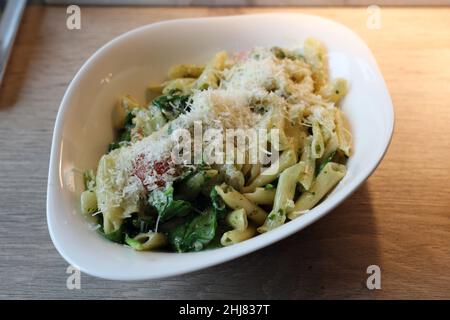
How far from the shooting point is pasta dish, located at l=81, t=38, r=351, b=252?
145cm

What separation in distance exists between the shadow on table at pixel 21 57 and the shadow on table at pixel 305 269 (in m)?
1.24

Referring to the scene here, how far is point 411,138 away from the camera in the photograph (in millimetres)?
1907

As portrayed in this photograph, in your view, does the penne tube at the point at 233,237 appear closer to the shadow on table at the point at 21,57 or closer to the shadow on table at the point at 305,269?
the shadow on table at the point at 305,269

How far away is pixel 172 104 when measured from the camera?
1722mm

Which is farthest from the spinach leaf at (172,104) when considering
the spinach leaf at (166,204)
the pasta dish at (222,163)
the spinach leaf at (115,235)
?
the spinach leaf at (115,235)

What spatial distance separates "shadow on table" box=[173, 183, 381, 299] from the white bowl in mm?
181

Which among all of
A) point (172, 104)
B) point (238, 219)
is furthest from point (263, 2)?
point (238, 219)

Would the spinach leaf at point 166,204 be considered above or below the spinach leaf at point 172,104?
below

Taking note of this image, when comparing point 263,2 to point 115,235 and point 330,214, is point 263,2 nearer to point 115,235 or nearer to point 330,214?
point 330,214

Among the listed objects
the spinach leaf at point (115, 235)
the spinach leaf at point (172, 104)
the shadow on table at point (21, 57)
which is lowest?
the spinach leaf at point (115, 235)

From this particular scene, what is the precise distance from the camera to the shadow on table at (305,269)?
148cm

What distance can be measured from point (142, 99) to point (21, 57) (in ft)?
2.64

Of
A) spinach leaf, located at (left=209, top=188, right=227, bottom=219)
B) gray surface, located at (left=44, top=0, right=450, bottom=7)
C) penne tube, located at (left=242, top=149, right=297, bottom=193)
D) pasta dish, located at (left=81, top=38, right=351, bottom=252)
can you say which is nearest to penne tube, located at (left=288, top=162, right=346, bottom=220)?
pasta dish, located at (left=81, top=38, right=351, bottom=252)
